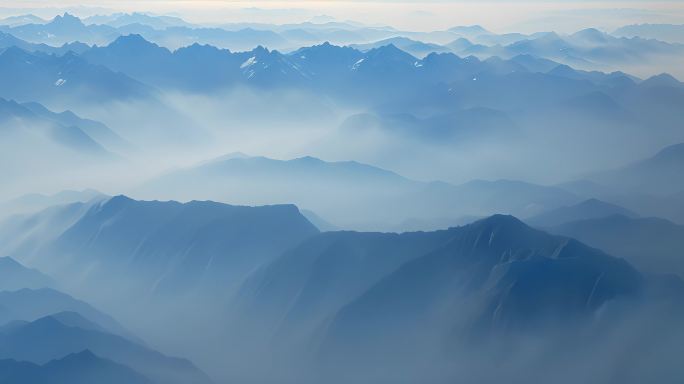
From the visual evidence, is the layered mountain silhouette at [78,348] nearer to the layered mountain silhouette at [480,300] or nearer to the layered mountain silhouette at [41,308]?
the layered mountain silhouette at [41,308]

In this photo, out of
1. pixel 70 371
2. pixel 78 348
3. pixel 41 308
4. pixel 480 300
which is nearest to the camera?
pixel 70 371

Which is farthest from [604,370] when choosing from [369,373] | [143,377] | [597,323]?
[143,377]

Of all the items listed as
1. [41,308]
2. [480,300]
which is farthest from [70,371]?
[480,300]

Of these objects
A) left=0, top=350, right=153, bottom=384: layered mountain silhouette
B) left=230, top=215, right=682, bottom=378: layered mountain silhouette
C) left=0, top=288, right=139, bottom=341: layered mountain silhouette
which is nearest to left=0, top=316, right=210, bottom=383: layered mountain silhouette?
left=0, top=350, right=153, bottom=384: layered mountain silhouette

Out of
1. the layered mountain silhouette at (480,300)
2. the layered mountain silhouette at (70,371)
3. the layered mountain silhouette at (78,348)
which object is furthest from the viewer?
the layered mountain silhouette at (480,300)

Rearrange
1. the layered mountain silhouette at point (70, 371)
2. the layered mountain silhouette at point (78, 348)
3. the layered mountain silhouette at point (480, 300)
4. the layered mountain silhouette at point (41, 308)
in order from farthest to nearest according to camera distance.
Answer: the layered mountain silhouette at point (41, 308)
the layered mountain silhouette at point (480, 300)
the layered mountain silhouette at point (78, 348)
the layered mountain silhouette at point (70, 371)

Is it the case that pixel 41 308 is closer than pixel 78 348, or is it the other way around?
pixel 78 348

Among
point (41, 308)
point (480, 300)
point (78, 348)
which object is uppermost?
point (78, 348)

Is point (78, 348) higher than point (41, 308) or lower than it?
higher

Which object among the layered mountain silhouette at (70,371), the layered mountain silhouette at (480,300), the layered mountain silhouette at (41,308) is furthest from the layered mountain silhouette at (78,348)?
the layered mountain silhouette at (480,300)

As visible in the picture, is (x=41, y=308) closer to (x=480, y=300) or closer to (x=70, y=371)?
(x=70, y=371)

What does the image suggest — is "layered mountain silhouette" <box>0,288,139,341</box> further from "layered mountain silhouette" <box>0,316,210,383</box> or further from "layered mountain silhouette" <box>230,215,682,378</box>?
"layered mountain silhouette" <box>230,215,682,378</box>
